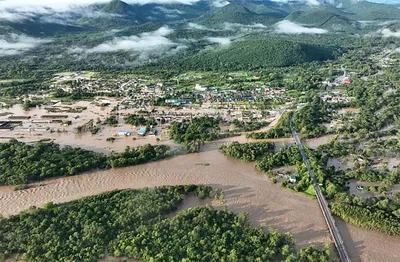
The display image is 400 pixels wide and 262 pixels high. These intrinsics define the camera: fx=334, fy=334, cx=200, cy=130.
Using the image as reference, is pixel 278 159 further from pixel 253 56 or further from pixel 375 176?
pixel 253 56

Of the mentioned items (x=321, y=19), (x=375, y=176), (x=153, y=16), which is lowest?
(x=375, y=176)

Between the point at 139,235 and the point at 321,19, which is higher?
the point at 321,19

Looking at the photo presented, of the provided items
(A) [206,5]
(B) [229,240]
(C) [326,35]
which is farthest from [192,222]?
(A) [206,5]

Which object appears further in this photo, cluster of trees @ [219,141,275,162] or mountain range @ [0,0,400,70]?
mountain range @ [0,0,400,70]

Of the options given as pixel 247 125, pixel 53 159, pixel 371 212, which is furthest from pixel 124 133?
pixel 371 212

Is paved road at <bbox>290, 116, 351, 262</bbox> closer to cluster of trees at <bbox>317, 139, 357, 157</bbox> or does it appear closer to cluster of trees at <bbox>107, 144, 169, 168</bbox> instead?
cluster of trees at <bbox>317, 139, 357, 157</bbox>

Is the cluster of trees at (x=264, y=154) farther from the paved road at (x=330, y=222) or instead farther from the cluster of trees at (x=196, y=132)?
the cluster of trees at (x=196, y=132)

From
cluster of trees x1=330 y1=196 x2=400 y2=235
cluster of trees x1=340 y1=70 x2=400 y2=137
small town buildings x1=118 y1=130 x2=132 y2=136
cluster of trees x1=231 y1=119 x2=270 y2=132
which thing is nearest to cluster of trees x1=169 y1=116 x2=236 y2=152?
cluster of trees x1=231 y1=119 x2=270 y2=132
